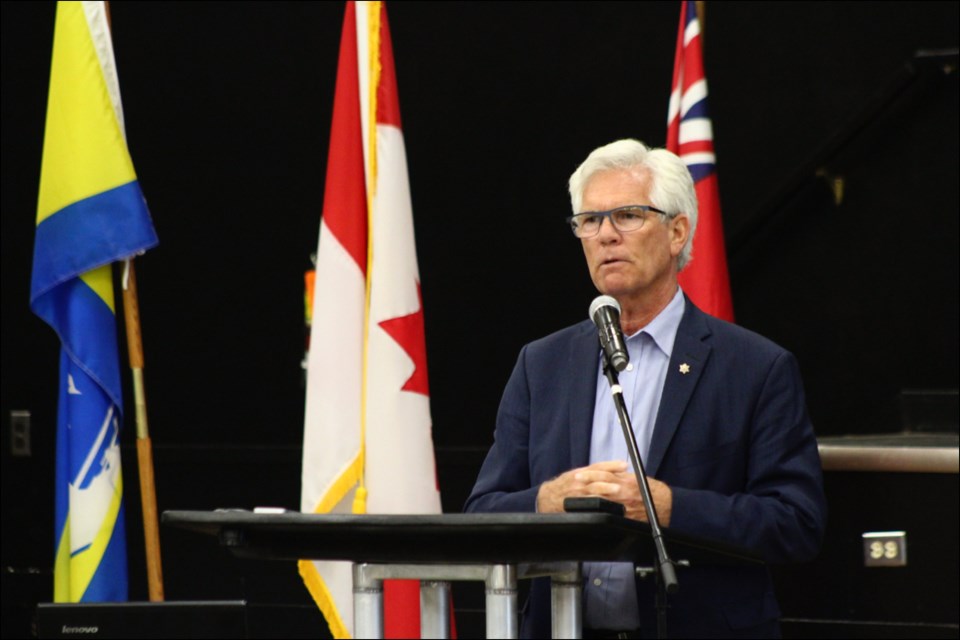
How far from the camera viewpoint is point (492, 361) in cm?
505

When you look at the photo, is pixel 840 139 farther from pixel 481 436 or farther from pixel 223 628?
pixel 223 628

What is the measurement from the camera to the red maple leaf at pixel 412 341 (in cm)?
384

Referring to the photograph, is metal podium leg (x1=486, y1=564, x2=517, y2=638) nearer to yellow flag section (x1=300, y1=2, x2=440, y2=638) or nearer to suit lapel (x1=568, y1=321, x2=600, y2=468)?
suit lapel (x1=568, y1=321, x2=600, y2=468)

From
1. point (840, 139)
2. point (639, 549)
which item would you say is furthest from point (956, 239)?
point (639, 549)

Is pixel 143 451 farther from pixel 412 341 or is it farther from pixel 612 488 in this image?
pixel 612 488

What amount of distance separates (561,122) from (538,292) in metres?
0.60

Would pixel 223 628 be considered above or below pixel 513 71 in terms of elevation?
below

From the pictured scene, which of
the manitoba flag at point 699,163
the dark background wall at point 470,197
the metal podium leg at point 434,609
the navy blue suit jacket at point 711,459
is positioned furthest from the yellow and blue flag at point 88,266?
the metal podium leg at point 434,609

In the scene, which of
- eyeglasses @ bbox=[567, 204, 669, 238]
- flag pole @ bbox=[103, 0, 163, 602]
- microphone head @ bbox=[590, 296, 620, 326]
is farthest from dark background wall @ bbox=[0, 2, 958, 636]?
microphone head @ bbox=[590, 296, 620, 326]

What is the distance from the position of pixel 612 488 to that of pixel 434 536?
0.45 metres

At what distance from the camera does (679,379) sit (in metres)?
2.46

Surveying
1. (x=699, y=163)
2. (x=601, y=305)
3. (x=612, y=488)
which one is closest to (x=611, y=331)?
(x=601, y=305)

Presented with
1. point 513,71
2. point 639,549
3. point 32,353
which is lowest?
point 639,549

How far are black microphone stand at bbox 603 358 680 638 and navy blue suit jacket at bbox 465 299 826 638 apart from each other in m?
0.27
